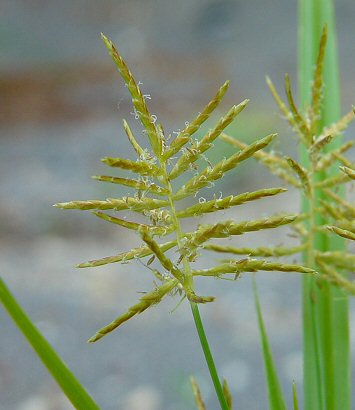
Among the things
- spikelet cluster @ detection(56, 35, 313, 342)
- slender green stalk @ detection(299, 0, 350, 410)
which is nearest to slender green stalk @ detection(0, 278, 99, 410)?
spikelet cluster @ detection(56, 35, 313, 342)

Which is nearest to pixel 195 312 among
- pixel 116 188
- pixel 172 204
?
pixel 172 204

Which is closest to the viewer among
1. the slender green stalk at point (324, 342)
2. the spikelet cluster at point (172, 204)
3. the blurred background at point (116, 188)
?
the spikelet cluster at point (172, 204)

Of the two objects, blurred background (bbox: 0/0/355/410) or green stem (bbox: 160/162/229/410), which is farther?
blurred background (bbox: 0/0/355/410)

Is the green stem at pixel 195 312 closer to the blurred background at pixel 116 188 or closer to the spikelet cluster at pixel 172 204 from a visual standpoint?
the spikelet cluster at pixel 172 204

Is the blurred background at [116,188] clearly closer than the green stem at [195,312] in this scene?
No

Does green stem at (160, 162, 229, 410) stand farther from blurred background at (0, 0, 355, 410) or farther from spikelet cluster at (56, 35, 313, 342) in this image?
blurred background at (0, 0, 355, 410)

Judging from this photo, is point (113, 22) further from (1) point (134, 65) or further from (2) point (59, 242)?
(2) point (59, 242)

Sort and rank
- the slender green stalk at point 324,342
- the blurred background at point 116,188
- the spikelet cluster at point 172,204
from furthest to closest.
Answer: the blurred background at point 116,188 < the slender green stalk at point 324,342 < the spikelet cluster at point 172,204

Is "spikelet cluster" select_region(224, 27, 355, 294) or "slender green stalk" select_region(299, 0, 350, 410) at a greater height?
"spikelet cluster" select_region(224, 27, 355, 294)

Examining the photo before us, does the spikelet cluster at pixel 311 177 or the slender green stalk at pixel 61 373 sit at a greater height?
the spikelet cluster at pixel 311 177

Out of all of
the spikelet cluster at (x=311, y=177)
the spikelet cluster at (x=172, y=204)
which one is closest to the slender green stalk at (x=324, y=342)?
the spikelet cluster at (x=311, y=177)
